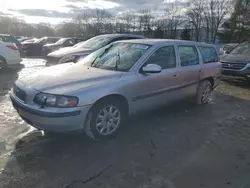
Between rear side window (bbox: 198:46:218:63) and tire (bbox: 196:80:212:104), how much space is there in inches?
20.5

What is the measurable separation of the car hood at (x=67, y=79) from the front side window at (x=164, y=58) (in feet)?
2.71

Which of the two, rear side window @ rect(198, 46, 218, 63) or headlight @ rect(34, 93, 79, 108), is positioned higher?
rear side window @ rect(198, 46, 218, 63)

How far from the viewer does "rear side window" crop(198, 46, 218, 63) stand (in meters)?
6.30

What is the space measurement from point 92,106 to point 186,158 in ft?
4.97

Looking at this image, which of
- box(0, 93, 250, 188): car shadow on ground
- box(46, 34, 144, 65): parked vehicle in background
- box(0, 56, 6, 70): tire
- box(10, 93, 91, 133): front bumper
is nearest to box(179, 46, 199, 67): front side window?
box(0, 93, 250, 188): car shadow on ground

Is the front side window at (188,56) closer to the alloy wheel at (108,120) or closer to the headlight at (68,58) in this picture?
the alloy wheel at (108,120)

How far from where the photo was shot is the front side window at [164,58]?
16.1 ft

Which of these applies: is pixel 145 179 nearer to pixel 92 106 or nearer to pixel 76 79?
pixel 92 106

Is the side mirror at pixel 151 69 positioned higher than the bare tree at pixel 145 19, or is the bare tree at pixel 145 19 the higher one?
the bare tree at pixel 145 19

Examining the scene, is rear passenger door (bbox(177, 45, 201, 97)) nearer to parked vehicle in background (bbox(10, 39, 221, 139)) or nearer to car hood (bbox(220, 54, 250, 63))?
parked vehicle in background (bbox(10, 39, 221, 139))

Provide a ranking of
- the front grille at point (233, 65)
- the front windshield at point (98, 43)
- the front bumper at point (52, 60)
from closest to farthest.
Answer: the front bumper at point (52, 60) → the front grille at point (233, 65) → the front windshield at point (98, 43)

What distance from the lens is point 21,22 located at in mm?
73312

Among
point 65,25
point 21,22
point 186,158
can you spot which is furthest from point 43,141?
point 21,22

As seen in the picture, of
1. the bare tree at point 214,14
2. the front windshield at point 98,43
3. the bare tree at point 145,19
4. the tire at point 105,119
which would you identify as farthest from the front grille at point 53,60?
the bare tree at point 145,19
